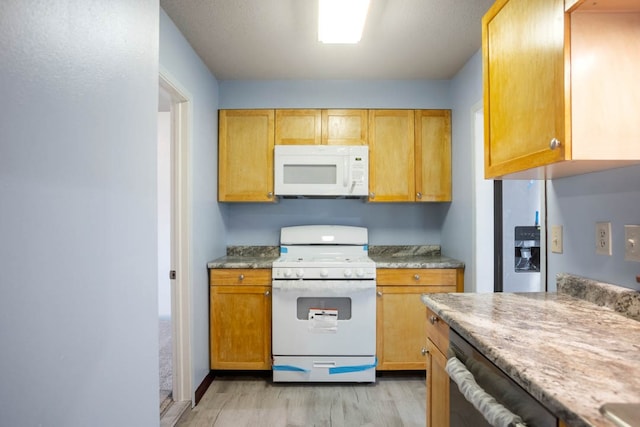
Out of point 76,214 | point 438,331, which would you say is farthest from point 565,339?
point 76,214

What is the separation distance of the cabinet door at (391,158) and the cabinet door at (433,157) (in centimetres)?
6

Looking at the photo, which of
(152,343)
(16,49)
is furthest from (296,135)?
(16,49)

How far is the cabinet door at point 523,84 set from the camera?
0.96 metres

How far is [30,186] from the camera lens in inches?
25.6

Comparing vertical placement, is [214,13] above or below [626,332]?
above

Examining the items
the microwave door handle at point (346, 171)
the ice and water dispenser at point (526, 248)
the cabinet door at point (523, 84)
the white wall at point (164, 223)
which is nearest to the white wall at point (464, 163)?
the ice and water dispenser at point (526, 248)

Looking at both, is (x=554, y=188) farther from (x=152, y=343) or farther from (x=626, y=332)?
(x=152, y=343)

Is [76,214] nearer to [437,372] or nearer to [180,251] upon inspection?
[437,372]

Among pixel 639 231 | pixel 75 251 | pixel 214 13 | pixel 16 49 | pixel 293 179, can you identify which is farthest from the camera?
pixel 293 179

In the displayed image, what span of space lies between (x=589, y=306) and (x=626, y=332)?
0.28 m

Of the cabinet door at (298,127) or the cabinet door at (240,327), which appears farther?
the cabinet door at (298,127)

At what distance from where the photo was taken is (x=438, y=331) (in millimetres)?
1249

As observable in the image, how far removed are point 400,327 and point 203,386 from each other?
1.50m

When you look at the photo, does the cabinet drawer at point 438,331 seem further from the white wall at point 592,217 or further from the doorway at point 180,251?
the doorway at point 180,251
